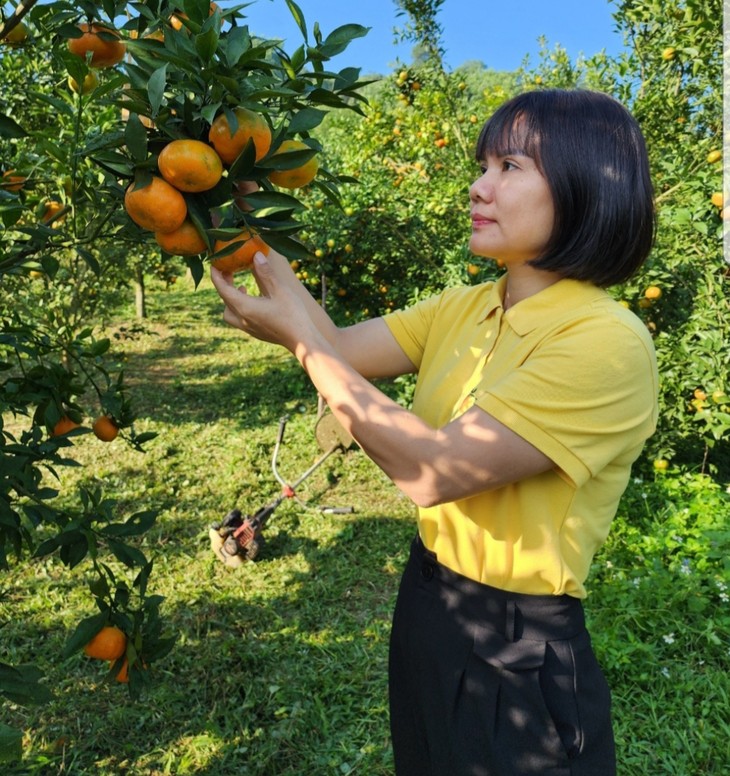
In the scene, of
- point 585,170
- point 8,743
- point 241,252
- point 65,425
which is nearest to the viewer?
point 8,743

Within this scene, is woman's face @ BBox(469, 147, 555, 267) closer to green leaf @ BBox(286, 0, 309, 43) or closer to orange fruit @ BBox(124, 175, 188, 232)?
green leaf @ BBox(286, 0, 309, 43)

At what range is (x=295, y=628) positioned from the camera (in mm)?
3070

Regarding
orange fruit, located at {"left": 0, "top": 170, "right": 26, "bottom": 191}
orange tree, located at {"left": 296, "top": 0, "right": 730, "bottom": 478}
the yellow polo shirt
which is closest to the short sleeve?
the yellow polo shirt

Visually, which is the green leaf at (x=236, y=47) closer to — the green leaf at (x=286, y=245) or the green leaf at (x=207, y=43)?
the green leaf at (x=207, y=43)

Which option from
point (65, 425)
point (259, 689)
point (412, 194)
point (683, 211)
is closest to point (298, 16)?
point (65, 425)

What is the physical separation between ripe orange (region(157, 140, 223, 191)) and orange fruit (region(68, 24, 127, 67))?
0.52m

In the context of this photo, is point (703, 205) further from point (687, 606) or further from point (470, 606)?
point (470, 606)

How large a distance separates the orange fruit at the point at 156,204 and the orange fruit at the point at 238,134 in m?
0.08

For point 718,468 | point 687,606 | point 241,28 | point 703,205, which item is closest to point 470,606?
point 241,28

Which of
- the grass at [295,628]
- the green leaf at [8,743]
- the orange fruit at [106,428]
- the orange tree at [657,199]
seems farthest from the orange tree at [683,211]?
the green leaf at [8,743]

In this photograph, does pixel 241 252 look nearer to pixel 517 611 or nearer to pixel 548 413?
pixel 548 413

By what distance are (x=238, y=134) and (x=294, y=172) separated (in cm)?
15

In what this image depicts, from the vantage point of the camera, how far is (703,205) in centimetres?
345

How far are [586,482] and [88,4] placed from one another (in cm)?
111
